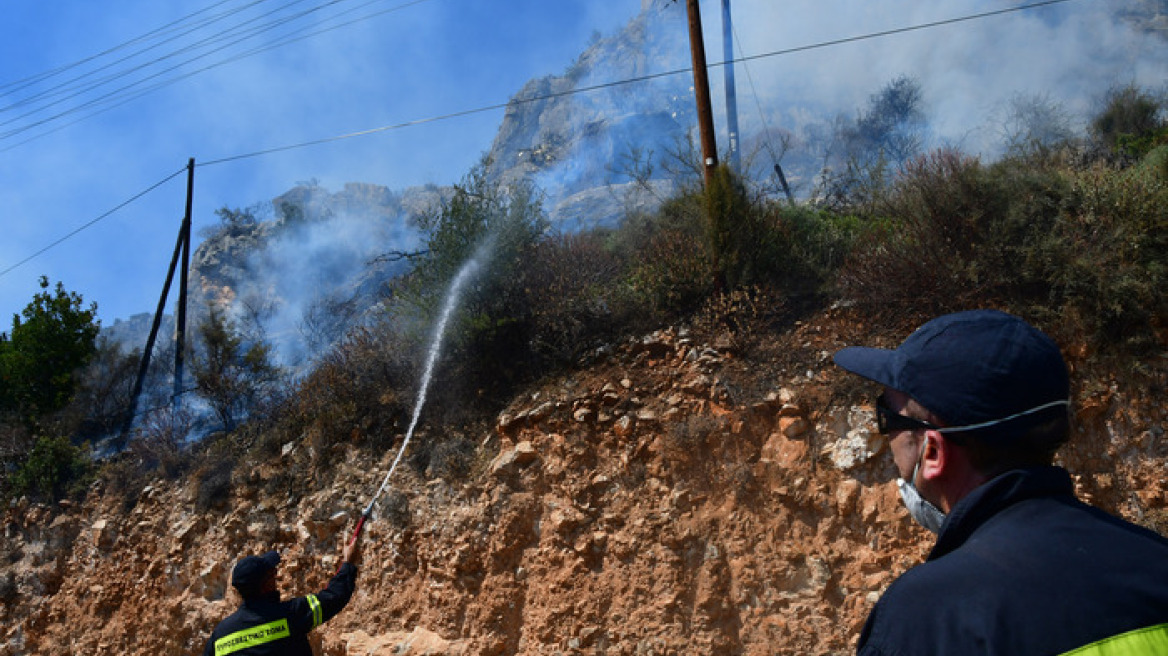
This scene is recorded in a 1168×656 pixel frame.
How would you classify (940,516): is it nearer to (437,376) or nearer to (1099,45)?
(437,376)

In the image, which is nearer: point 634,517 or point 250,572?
point 250,572

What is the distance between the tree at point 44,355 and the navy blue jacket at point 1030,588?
57.9 feet

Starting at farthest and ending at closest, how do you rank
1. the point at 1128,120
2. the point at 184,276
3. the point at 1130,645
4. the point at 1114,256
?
the point at 184,276 < the point at 1128,120 < the point at 1114,256 < the point at 1130,645

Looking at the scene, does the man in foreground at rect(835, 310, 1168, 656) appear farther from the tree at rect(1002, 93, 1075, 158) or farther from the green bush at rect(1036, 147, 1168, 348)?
the tree at rect(1002, 93, 1075, 158)

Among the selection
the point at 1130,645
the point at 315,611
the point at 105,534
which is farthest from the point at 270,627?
the point at 105,534

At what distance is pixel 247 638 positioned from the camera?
5016 mm

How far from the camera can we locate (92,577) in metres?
11.2

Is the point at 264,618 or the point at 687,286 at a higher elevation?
the point at 687,286

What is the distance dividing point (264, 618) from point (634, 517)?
3.68m

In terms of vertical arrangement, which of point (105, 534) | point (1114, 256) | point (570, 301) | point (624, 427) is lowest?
point (105, 534)

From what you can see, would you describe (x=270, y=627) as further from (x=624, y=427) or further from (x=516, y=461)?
(x=624, y=427)

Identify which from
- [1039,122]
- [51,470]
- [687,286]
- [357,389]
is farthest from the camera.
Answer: [1039,122]

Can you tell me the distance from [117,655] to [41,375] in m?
8.14

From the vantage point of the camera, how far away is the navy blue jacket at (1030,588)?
1.24 m
